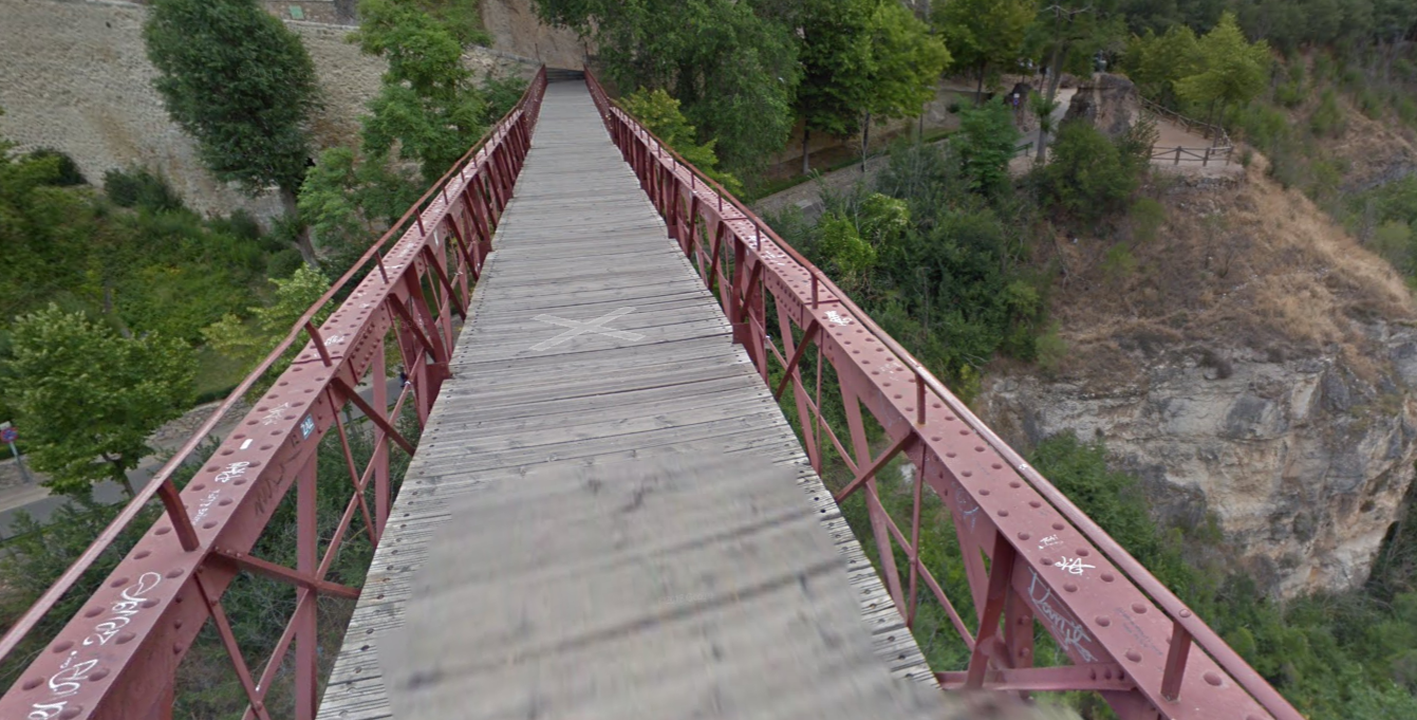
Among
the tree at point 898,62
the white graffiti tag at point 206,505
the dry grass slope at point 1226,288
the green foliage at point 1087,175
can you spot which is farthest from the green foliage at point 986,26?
the white graffiti tag at point 206,505

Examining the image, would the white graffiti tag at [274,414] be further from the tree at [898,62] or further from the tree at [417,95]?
the tree at [898,62]

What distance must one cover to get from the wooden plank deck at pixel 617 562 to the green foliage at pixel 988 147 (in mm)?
20970

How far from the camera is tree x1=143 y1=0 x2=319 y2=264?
813 inches

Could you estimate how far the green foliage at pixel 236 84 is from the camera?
813 inches

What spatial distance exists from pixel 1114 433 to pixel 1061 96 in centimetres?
2206

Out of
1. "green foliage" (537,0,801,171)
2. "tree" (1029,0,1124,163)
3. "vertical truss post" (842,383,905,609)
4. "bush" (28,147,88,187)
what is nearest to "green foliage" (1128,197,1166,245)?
"tree" (1029,0,1124,163)

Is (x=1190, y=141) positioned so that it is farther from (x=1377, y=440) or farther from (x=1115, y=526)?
(x=1115, y=526)

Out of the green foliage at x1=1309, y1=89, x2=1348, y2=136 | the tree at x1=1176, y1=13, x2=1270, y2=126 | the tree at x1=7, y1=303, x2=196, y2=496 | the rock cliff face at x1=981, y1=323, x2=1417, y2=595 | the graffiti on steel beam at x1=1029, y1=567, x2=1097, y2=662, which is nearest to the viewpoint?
the graffiti on steel beam at x1=1029, y1=567, x2=1097, y2=662

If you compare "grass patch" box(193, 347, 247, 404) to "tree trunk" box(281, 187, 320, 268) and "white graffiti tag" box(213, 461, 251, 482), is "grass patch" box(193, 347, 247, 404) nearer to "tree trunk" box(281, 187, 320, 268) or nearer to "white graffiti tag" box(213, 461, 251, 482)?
"tree trunk" box(281, 187, 320, 268)

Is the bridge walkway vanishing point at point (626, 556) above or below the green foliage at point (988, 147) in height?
above

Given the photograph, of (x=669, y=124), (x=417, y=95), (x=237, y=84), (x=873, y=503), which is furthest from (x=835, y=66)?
(x=873, y=503)

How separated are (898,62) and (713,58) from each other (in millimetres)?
10141

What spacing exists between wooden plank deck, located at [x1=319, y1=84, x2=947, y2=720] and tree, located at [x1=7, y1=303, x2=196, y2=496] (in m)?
12.5

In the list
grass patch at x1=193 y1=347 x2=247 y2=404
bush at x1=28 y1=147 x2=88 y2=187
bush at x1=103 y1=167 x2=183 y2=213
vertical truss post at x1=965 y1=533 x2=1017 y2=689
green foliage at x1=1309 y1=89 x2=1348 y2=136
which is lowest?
grass patch at x1=193 y1=347 x2=247 y2=404
